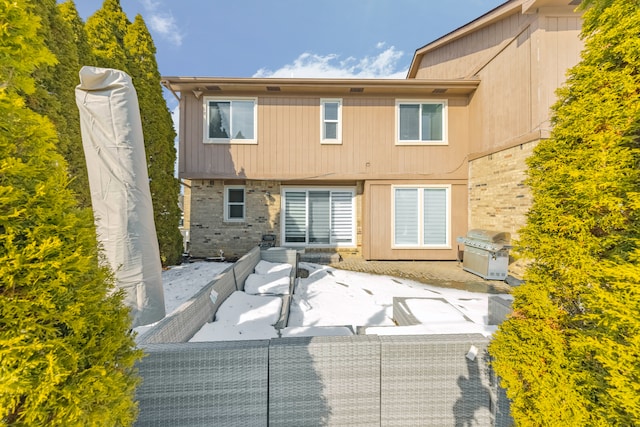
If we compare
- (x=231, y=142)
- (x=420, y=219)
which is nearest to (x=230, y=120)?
(x=231, y=142)

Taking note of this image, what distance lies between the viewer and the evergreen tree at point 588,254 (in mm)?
1286

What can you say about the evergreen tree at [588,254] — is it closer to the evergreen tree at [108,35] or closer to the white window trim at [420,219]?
the white window trim at [420,219]

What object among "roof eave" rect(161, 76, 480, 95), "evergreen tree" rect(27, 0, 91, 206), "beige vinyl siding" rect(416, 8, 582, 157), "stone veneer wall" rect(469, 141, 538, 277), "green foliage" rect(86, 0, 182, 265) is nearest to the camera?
"evergreen tree" rect(27, 0, 91, 206)

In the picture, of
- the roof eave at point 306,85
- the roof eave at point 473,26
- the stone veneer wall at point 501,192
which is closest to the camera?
the stone veneer wall at point 501,192

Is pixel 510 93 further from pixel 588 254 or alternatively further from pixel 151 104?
pixel 151 104

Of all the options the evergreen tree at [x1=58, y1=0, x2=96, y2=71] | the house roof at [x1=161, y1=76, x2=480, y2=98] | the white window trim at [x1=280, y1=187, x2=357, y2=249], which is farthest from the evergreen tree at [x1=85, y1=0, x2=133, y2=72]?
the white window trim at [x1=280, y1=187, x2=357, y2=249]

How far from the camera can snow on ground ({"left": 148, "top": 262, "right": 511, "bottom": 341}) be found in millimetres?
2941

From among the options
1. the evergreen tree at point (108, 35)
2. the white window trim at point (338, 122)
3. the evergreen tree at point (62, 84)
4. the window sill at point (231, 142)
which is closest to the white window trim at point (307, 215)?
the white window trim at point (338, 122)

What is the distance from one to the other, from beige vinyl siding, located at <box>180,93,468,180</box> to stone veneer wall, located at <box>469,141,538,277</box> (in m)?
0.80

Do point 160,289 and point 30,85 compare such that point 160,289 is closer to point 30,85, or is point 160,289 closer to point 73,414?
point 73,414

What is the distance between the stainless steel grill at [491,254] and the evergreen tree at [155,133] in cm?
882

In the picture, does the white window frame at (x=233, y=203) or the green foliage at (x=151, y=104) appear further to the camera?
the white window frame at (x=233, y=203)

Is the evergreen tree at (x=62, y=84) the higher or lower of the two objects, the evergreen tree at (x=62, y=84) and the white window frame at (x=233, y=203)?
the higher

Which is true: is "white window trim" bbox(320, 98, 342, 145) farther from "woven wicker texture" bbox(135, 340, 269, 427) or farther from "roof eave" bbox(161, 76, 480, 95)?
"woven wicker texture" bbox(135, 340, 269, 427)
